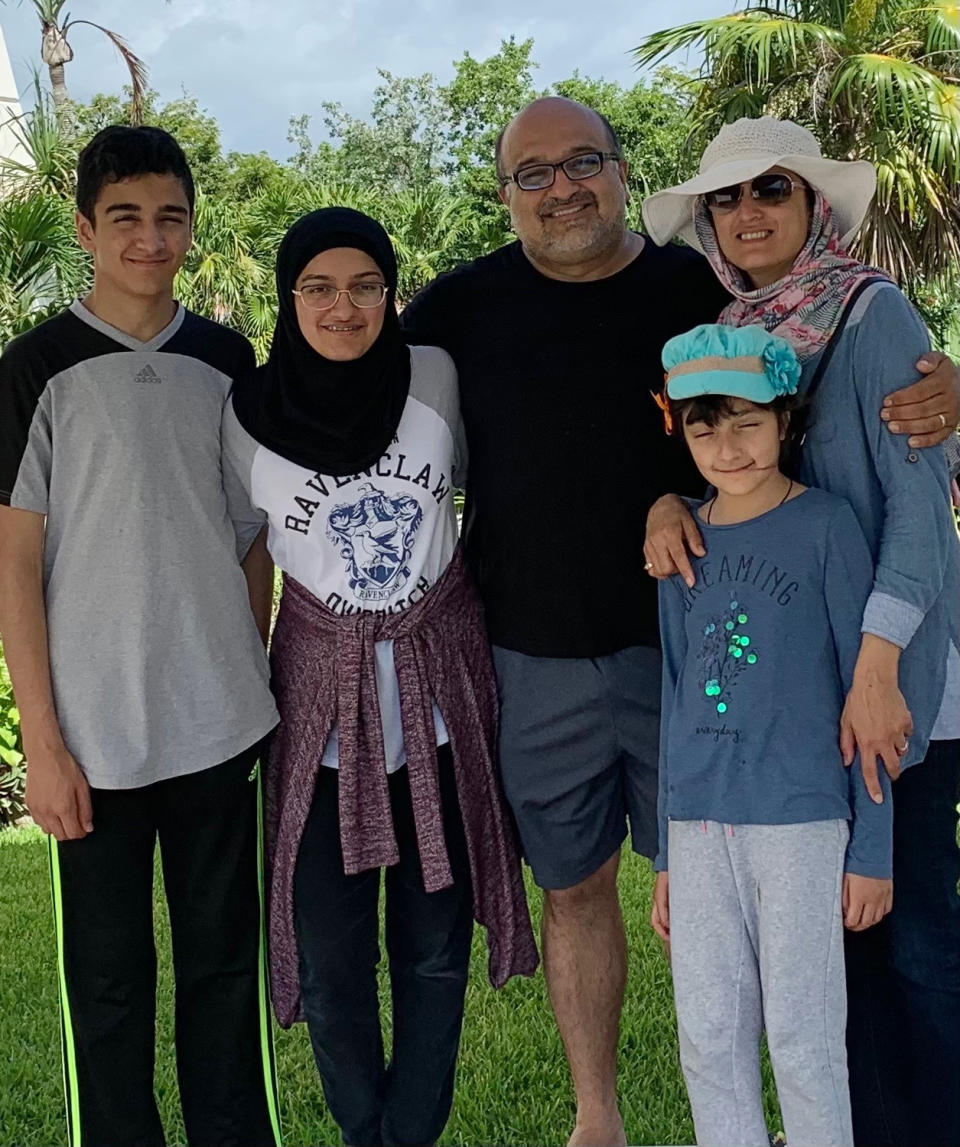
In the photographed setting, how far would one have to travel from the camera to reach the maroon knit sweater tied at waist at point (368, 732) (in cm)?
217

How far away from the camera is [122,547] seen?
205 cm

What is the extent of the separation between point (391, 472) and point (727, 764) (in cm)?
77

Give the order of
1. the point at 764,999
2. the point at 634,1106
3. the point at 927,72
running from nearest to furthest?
the point at 764,999 < the point at 634,1106 < the point at 927,72

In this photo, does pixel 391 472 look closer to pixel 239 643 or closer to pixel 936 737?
pixel 239 643

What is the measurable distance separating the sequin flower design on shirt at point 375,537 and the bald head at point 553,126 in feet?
2.40

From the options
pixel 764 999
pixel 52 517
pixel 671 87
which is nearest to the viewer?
pixel 764 999

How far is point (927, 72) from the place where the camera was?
8703 millimetres

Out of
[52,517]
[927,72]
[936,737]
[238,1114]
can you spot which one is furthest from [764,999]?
[927,72]

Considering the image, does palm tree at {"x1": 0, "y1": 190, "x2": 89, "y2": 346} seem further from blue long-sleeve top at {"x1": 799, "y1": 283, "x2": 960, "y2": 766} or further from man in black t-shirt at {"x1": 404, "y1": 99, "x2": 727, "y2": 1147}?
blue long-sleeve top at {"x1": 799, "y1": 283, "x2": 960, "y2": 766}

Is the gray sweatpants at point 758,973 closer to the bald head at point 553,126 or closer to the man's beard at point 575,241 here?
the man's beard at point 575,241

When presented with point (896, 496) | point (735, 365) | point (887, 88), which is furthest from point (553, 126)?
point (887, 88)

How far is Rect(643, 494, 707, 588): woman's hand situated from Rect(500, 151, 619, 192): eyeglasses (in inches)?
28.7

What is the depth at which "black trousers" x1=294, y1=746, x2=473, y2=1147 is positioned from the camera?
220 centimetres

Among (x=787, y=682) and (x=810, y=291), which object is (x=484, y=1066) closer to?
(x=787, y=682)
